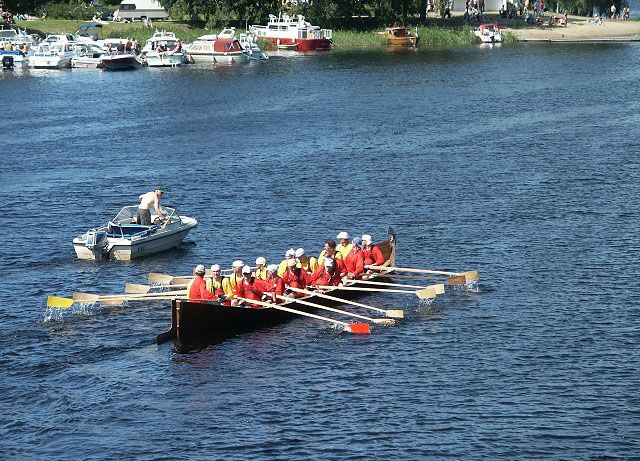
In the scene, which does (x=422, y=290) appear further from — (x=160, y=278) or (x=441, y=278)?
(x=160, y=278)

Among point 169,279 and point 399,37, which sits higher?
point 399,37

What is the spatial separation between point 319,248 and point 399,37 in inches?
3676

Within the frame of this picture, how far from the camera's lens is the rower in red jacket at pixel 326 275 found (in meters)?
43.5

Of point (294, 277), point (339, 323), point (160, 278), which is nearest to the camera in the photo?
point (339, 323)

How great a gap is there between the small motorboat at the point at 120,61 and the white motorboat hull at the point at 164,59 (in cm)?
157

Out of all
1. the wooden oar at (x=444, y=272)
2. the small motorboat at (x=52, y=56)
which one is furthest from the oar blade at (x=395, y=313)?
the small motorboat at (x=52, y=56)

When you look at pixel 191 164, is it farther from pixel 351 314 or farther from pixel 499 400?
pixel 499 400

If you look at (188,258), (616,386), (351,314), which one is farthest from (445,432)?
(188,258)

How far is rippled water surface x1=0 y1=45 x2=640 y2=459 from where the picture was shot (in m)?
33.5

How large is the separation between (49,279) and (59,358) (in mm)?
9945

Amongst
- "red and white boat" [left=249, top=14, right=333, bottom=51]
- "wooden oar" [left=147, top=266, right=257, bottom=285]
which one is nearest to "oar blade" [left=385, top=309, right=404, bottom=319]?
"wooden oar" [left=147, top=266, right=257, bottom=285]

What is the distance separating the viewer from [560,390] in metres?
35.7

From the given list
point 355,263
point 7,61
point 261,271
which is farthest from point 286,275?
point 7,61

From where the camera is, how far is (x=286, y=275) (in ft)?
140
